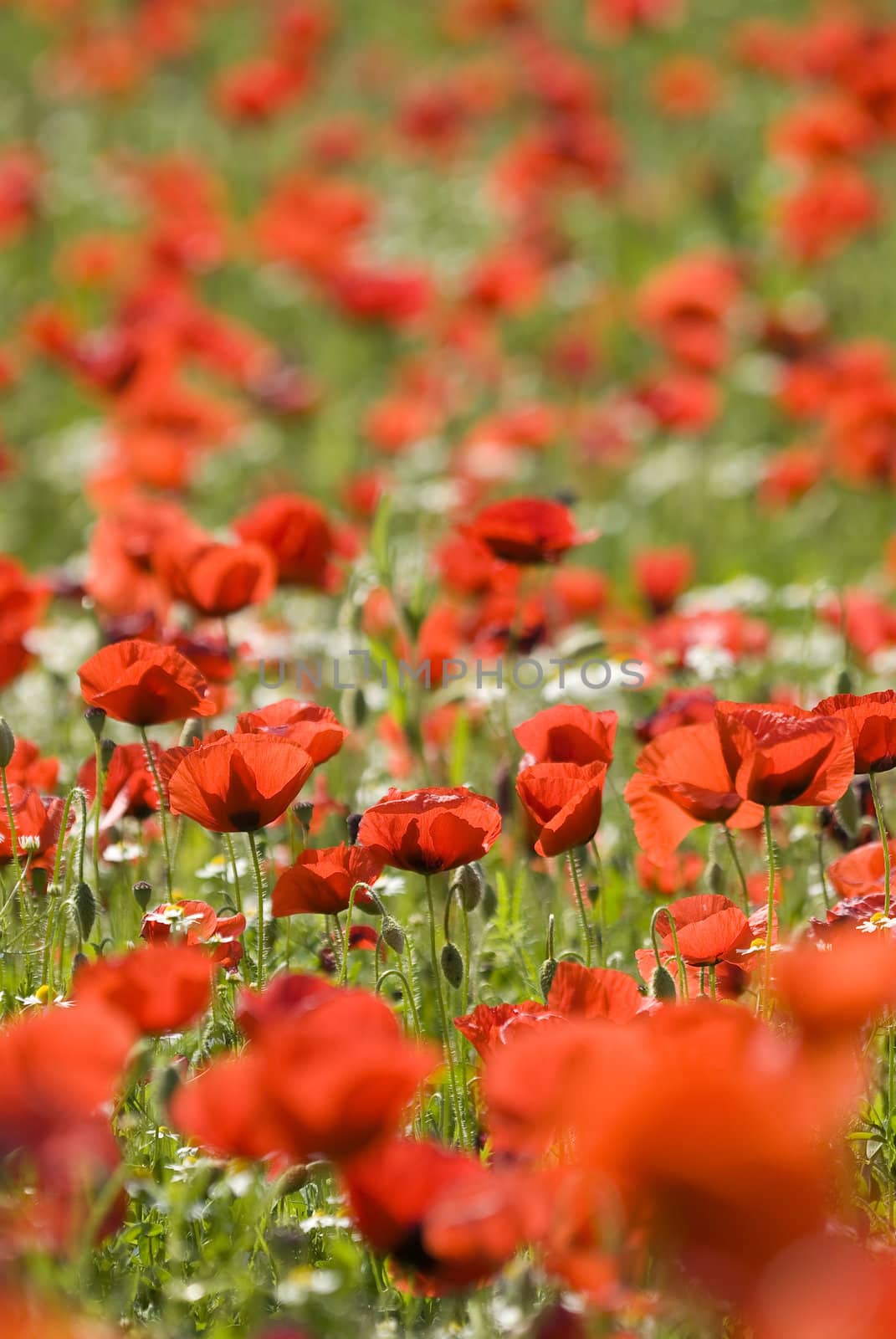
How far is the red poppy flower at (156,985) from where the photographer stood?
1476mm

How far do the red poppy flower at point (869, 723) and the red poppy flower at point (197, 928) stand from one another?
77 centimetres

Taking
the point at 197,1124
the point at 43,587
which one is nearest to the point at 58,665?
the point at 43,587

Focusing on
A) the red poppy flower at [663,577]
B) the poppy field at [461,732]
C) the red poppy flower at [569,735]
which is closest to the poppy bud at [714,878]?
the poppy field at [461,732]

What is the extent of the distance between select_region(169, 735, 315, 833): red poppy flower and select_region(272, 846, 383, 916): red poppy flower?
0.09 m

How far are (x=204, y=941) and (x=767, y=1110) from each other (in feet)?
3.64

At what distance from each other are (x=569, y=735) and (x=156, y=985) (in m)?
0.86

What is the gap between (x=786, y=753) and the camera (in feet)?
6.11

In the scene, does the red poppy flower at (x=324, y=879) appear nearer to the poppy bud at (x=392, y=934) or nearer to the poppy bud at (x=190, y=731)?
the poppy bud at (x=392, y=934)

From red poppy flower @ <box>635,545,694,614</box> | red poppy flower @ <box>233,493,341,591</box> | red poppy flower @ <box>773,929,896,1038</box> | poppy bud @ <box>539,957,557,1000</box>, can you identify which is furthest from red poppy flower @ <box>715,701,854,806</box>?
red poppy flower @ <box>635,545,694,614</box>

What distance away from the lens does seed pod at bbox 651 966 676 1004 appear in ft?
6.40

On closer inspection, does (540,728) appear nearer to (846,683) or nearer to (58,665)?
(846,683)

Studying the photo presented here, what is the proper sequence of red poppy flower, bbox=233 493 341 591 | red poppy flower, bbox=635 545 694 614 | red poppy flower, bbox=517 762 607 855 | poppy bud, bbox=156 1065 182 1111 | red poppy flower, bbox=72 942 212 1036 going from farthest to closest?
red poppy flower, bbox=635 545 694 614, red poppy flower, bbox=233 493 341 591, red poppy flower, bbox=517 762 607 855, poppy bud, bbox=156 1065 182 1111, red poppy flower, bbox=72 942 212 1036

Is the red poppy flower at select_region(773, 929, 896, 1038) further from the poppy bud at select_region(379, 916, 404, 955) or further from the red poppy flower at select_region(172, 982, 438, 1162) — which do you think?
the poppy bud at select_region(379, 916, 404, 955)

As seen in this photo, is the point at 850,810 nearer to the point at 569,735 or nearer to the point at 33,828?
the point at 569,735
